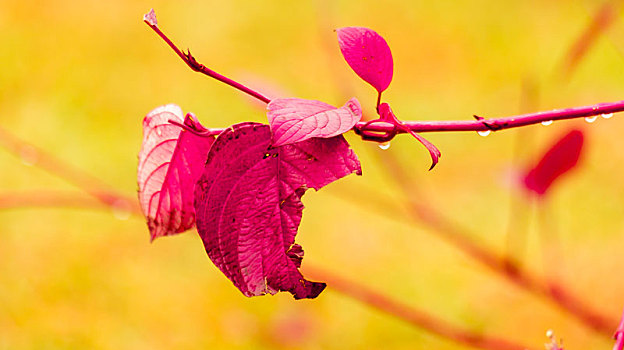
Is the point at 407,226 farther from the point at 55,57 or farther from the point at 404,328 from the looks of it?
the point at 55,57

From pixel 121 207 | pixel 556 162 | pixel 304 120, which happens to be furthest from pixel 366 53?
pixel 121 207

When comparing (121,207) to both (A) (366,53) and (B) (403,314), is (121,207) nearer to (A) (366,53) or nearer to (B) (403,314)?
(B) (403,314)

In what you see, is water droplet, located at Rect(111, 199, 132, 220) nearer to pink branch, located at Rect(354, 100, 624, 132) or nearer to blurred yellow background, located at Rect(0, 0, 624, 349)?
blurred yellow background, located at Rect(0, 0, 624, 349)

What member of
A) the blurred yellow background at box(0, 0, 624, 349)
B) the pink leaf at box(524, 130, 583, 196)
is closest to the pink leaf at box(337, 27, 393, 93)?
the pink leaf at box(524, 130, 583, 196)

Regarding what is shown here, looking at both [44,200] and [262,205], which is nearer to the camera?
[262,205]

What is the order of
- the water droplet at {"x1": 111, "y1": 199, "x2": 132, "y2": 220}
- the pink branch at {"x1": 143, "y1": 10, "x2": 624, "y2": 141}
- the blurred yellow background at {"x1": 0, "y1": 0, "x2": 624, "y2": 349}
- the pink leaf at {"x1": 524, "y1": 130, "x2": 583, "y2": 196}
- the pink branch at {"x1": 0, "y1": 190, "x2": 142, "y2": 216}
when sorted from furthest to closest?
the pink branch at {"x1": 0, "y1": 190, "x2": 142, "y2": 216}
the blurred yellow background at {"x1": 0, "y1": 0, "x2": 624, "y2": 349}
the water droplet at {"x1": 111, "y1": 199, "x2": 132, "y2": 220}
the pink leaf at {"x1": 524, "y1": 130, "x2": 583, "y2": 196}
the pink branch at {"x1": 143, "y1": 10, "x2": 624, "y2": 141}

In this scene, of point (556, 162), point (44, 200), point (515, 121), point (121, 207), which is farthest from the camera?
point (44, 200)

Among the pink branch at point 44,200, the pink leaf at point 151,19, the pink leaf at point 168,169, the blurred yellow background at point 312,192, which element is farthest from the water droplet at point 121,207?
the pink branch at point 44,200
